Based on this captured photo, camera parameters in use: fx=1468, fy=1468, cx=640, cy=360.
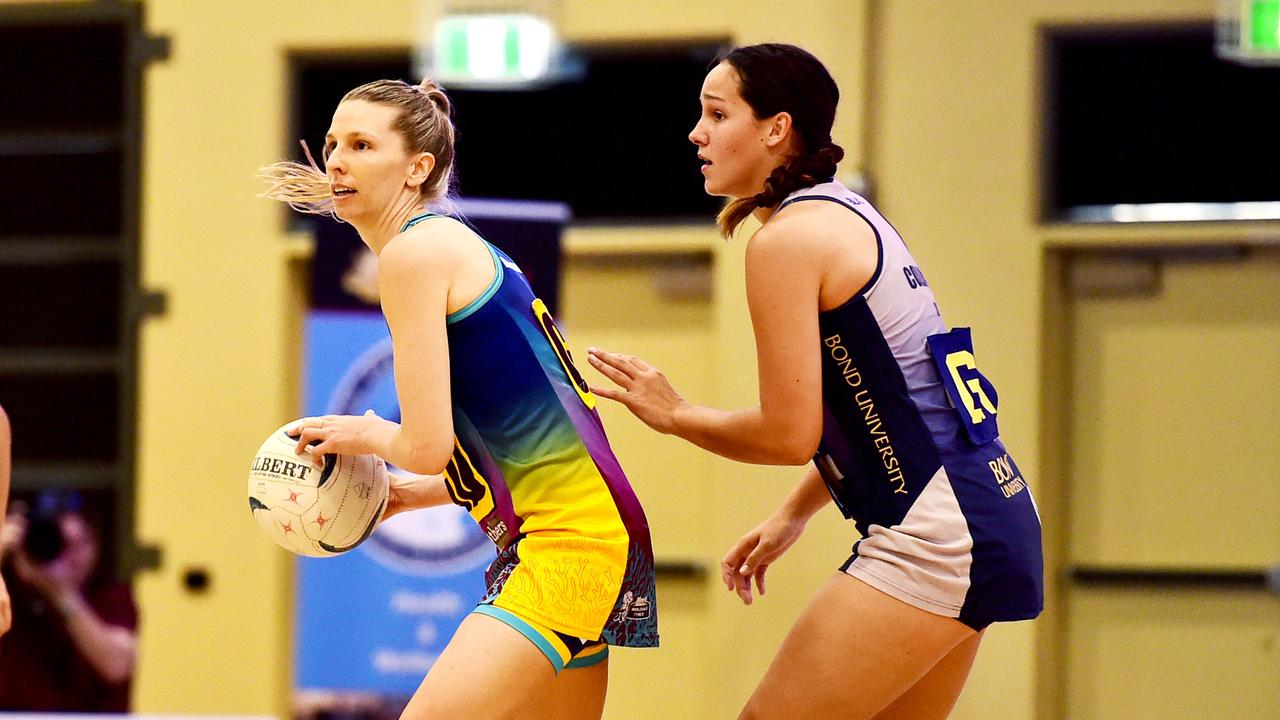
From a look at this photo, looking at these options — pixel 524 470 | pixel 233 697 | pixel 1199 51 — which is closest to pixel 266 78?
pixel 233 697

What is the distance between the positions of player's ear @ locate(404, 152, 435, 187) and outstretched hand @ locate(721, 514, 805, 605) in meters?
0.84

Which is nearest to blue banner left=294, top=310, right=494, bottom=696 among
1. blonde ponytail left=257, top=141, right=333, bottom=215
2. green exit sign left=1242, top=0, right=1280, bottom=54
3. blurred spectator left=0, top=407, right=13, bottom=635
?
blurred spectator left=0, top=407, right=13, bottom=635

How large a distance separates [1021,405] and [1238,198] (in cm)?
104

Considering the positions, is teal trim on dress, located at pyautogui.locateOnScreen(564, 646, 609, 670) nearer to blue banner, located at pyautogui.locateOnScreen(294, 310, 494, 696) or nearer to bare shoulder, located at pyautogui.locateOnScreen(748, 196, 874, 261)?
bare shoulder, located at pyautogui.locateOnScreen(748, 196, 874, 261)

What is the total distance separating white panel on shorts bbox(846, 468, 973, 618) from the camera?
2281 millimetres

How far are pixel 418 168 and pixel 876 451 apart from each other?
2.87 feet

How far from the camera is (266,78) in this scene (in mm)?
5566

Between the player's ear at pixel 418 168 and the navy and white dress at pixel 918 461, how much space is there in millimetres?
591

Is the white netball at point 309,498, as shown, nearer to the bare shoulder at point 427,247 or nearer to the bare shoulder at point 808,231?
the bare shoulder at point 427,247

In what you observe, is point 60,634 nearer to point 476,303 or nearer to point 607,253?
point 607,253

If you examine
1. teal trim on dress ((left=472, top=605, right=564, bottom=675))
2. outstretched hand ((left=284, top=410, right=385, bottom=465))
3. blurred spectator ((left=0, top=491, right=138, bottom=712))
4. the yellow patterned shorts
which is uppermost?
outstretched hand ((left=284, top=410, right=385, bottom=465))

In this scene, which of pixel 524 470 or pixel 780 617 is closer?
pixel 524 470

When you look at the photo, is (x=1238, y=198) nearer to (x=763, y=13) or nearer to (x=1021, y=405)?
(x=1021, y=405)

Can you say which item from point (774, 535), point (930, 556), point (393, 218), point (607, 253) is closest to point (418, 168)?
point (393, 218)
